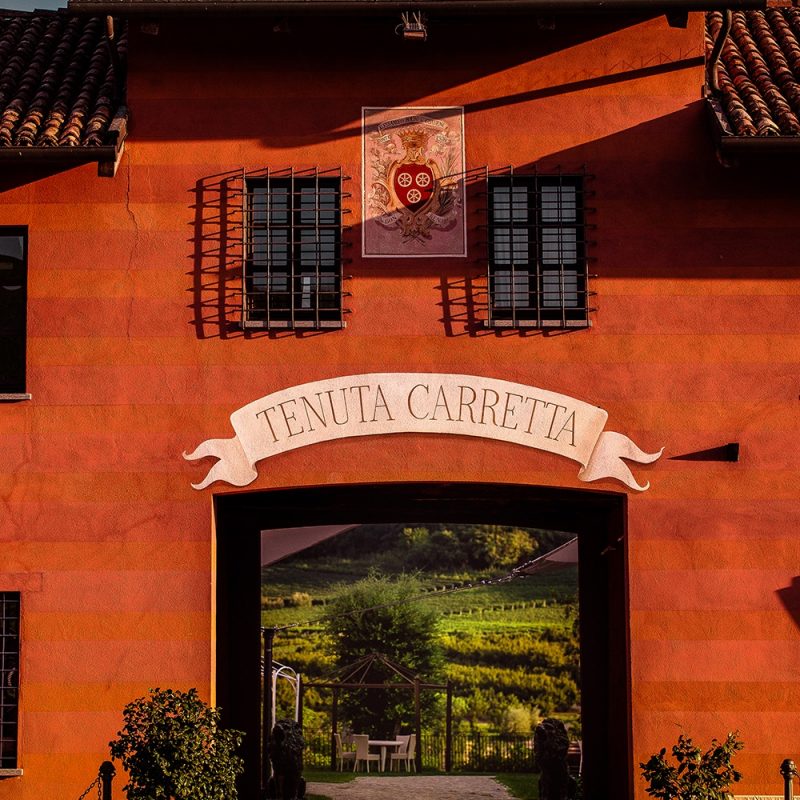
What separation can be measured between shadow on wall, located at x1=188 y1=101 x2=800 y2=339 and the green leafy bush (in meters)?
4.37

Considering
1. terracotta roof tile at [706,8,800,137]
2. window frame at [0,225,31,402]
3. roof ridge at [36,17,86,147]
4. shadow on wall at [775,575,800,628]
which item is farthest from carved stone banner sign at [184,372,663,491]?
roof ridge at [36,17,86,147]

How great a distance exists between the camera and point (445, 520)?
62.2 feet

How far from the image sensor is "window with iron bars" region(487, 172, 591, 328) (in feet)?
48.3

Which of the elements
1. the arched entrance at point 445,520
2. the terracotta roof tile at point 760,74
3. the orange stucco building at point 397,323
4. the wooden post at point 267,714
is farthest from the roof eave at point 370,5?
the wooden post at point 267,714

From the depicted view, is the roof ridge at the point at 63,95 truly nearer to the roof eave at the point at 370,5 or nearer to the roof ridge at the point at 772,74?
the roof eave at the point at 370,5

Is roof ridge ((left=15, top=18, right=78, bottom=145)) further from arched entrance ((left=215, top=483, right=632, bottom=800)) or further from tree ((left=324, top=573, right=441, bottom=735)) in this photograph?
tree ((left=324, top=573, right=441, bottom=735))

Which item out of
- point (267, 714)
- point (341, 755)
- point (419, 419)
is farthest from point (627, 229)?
point (341, 755)

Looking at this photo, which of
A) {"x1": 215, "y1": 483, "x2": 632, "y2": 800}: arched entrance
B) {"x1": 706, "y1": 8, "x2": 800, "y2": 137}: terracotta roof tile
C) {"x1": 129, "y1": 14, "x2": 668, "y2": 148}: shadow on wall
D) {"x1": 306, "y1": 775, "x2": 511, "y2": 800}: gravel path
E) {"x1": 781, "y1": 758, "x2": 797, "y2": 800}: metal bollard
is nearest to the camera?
{"x1": 781, "y1": 758, "x2": 797, "y2": 800}: metal bollard

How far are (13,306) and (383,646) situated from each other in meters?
20.1

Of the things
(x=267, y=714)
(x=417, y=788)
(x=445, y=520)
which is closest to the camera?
(x=445, y=520)

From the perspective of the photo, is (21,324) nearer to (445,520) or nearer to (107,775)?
(107,775)

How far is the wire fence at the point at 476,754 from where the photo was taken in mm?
27312

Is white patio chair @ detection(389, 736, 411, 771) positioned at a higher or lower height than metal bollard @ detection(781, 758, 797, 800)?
lower

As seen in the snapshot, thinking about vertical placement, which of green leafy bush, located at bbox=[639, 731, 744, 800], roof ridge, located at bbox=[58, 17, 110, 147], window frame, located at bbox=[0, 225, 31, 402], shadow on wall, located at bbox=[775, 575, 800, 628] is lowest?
green leafy bush, located at bbox=[639, 731, 744, 800]
